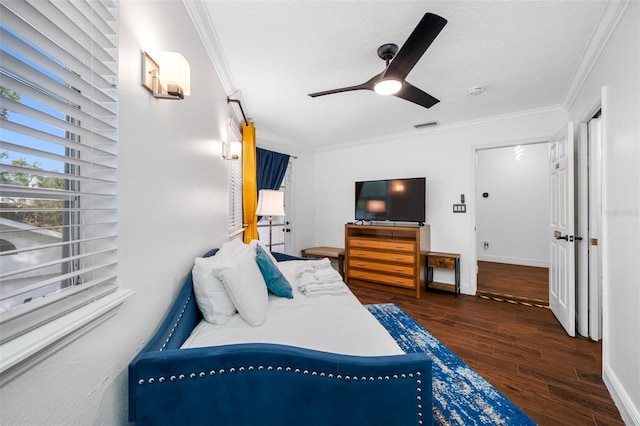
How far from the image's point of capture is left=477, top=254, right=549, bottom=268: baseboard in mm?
5000

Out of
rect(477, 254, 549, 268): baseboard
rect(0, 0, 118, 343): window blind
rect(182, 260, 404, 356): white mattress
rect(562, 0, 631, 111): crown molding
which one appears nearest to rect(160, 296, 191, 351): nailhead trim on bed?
rect(182, 260, 404, 356): white mattress

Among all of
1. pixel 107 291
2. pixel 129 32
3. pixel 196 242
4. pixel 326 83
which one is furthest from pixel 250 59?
pixel 107 291

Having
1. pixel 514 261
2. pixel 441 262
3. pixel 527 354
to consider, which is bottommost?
pixel 527 354

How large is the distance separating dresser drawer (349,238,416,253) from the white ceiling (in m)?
1.76

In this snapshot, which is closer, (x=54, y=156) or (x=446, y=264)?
(x=54, y=156)

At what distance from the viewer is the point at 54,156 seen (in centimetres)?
65

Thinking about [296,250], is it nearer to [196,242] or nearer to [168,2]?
[196,242]

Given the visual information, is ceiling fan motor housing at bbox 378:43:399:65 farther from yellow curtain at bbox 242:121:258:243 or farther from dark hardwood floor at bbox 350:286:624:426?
dark hardwood floor at bbox 350:286:624:426

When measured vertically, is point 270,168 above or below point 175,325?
above

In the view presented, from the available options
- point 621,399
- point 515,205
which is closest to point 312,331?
point 621,399

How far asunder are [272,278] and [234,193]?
4.94 feet

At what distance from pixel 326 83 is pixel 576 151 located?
103 inches

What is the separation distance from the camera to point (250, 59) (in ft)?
7.12

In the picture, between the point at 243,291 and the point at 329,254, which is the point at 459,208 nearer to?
the point at 329,254
